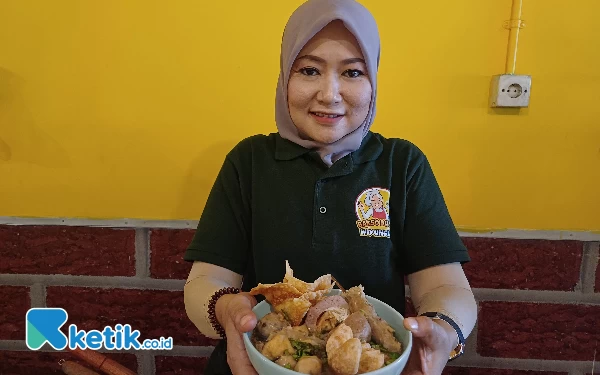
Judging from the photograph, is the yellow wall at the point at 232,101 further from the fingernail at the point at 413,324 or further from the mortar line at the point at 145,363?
the fingernail at the point at 413,324

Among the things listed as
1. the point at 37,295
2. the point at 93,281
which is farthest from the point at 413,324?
the point at 37,295

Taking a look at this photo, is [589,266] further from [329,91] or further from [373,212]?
[329,91]

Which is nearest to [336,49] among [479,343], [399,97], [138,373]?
[399,97]

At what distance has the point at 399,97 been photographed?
41.0 inches

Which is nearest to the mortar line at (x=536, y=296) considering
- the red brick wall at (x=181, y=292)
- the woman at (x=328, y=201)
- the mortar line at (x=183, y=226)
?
the red brick wall at (x=181, y=292)

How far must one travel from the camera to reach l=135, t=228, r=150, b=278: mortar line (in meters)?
1.12

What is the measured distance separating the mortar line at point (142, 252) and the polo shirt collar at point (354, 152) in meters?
0.45

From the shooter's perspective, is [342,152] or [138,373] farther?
[138,373]

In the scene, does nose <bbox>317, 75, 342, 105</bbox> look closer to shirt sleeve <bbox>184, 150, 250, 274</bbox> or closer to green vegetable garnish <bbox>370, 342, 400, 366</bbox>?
shirt sleeve <bbox>184, 150, 250, 274</bbox>

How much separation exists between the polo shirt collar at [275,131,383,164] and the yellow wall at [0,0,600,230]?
191 millimetres

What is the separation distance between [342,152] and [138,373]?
822mm

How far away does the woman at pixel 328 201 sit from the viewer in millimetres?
770

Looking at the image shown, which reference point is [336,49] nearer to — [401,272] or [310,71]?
[310,71]
